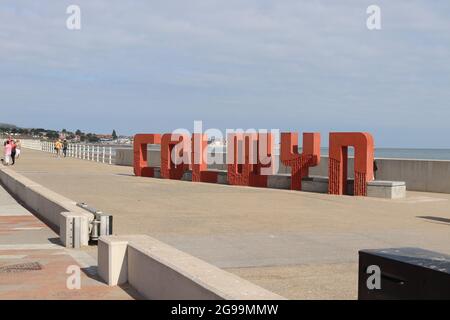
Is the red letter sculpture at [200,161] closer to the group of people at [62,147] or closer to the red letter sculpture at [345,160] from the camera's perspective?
the red letter sculpture at [345,160]

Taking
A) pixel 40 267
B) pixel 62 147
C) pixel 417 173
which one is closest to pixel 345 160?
pixel 417 173

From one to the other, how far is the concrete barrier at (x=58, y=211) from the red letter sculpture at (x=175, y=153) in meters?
9.08

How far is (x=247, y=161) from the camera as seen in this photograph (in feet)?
75.3

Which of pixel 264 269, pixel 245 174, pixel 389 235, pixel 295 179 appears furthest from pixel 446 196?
pixel 264 269

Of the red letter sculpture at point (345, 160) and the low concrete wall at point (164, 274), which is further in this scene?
the red letter sculpture at point (345, 160)

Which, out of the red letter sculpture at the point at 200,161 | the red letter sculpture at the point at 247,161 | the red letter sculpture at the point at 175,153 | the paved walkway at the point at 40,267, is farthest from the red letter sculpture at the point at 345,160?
the paved walkway at the point at 40,267

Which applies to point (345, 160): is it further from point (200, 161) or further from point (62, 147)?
point (62, 147)

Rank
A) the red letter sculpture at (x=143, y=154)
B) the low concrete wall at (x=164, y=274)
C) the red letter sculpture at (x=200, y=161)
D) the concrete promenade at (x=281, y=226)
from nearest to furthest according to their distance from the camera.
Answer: the low concrete wall at (x=164, y=274), the concrete promenade at (x=281, y=226), the red letter sculpture at (x=200, y=161), the red letter sculpture at (x=143, y=154)

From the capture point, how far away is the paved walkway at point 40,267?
252 inches

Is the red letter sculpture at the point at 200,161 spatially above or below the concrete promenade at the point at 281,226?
above
